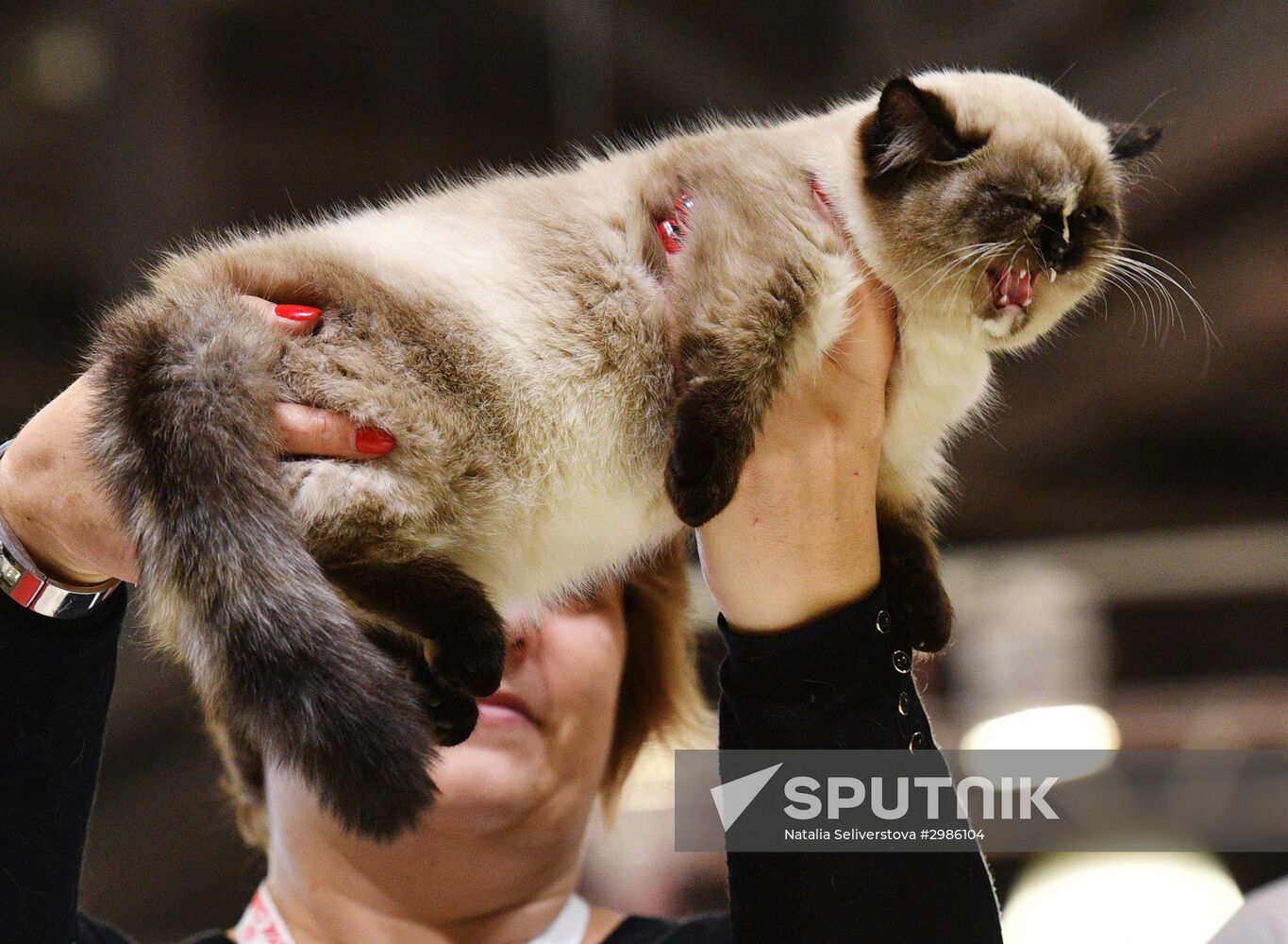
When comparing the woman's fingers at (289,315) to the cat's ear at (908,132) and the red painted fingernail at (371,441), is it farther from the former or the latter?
the cat's ear at (908,132)

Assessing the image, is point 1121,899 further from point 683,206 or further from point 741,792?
point 683,206

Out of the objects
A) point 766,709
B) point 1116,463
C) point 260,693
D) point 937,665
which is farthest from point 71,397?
point 1116,463

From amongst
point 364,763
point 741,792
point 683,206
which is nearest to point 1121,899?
point 741,792

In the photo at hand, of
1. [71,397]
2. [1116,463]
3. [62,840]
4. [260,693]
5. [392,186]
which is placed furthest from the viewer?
[1116,463]

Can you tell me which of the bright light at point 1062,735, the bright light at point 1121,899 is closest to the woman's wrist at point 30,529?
the bright light at point 1121,899

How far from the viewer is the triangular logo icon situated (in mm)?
1161

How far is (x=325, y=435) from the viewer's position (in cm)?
100

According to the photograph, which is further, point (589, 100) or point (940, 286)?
point (589, 100)

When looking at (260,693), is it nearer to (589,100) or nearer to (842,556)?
(842,556)

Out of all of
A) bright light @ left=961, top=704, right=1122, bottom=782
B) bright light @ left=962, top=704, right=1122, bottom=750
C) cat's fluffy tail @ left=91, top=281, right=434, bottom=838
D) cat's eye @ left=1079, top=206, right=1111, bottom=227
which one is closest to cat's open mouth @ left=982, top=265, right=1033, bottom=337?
cat's eye @ left=1079, top=206, right=1111, bottom=227

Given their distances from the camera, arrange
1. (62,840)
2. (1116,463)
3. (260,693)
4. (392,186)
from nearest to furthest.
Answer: (260,693), (62,840), (392,186), (1116,463)

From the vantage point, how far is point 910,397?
1.31 meters

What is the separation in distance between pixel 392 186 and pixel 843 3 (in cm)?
98

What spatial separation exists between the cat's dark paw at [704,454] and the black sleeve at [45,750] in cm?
68
